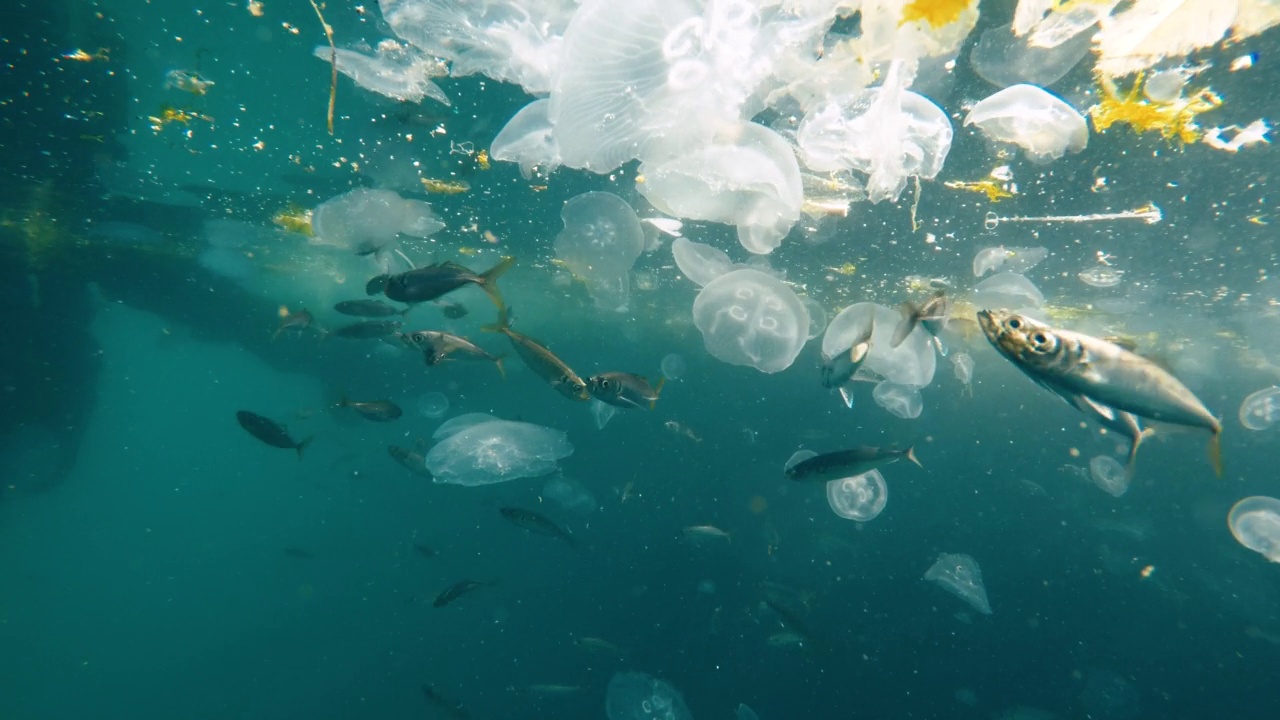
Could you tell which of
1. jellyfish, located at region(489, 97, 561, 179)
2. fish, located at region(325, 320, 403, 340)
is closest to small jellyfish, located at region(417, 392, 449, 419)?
fish, located at region(325, 320, 403, 340)

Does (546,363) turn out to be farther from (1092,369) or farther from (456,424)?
(456,424)

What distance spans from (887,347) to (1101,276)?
22.7ft

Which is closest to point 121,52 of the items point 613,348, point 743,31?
point 743,31

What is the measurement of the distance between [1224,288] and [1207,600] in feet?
45.8

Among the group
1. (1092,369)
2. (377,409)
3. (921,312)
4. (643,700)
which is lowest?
(643,700)

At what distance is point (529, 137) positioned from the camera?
642 centimetres

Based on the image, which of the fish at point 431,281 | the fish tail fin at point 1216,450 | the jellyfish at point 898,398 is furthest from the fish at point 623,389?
the jellyfish at point 898,398

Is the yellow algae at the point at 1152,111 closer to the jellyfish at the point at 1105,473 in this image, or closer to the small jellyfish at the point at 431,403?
the jellyfish at the point at 1105,473

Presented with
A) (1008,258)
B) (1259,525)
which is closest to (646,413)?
(1008,258)

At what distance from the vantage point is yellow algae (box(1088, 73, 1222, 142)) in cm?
507

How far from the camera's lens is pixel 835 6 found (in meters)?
4.32

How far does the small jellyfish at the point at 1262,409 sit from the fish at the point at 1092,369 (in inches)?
864

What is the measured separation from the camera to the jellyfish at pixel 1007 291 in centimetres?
1064

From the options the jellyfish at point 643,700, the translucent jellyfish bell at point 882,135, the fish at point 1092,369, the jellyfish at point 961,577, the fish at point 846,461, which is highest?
the translucent jellyfish bell at point 882,135
